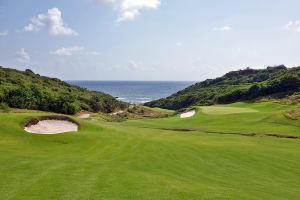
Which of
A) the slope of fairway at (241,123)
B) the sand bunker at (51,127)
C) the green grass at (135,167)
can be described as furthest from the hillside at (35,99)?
the green grass at (135,167)

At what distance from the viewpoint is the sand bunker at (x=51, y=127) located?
101ft

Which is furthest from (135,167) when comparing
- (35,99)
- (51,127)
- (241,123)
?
(35,99)

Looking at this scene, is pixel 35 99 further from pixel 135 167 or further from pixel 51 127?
pixel 135 167

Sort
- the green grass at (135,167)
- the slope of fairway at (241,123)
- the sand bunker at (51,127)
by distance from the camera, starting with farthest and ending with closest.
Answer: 1. the slope of fairway at (241,123)
2. the sand bunker at (51,127)
3. the green grass at (135,167)

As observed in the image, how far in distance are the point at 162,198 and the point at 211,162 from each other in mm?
11161

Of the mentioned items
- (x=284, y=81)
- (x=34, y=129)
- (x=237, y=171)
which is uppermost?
Result: (x=284, y=81)

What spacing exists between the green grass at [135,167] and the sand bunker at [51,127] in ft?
3.27

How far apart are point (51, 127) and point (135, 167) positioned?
13.8 m

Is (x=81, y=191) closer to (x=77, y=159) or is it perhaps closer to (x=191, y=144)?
(x=77, y=159)

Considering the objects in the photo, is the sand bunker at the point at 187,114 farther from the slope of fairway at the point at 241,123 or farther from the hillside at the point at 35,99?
the hillside at the point at 35,99

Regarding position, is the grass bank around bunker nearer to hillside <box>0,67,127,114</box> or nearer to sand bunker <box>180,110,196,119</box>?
sand bunker <box>180,110,196,119</box>

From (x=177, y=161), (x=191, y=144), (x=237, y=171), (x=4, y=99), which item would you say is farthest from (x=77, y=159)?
(x=4, y=99)

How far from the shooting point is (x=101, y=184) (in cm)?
1559

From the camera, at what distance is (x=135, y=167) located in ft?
69.8
